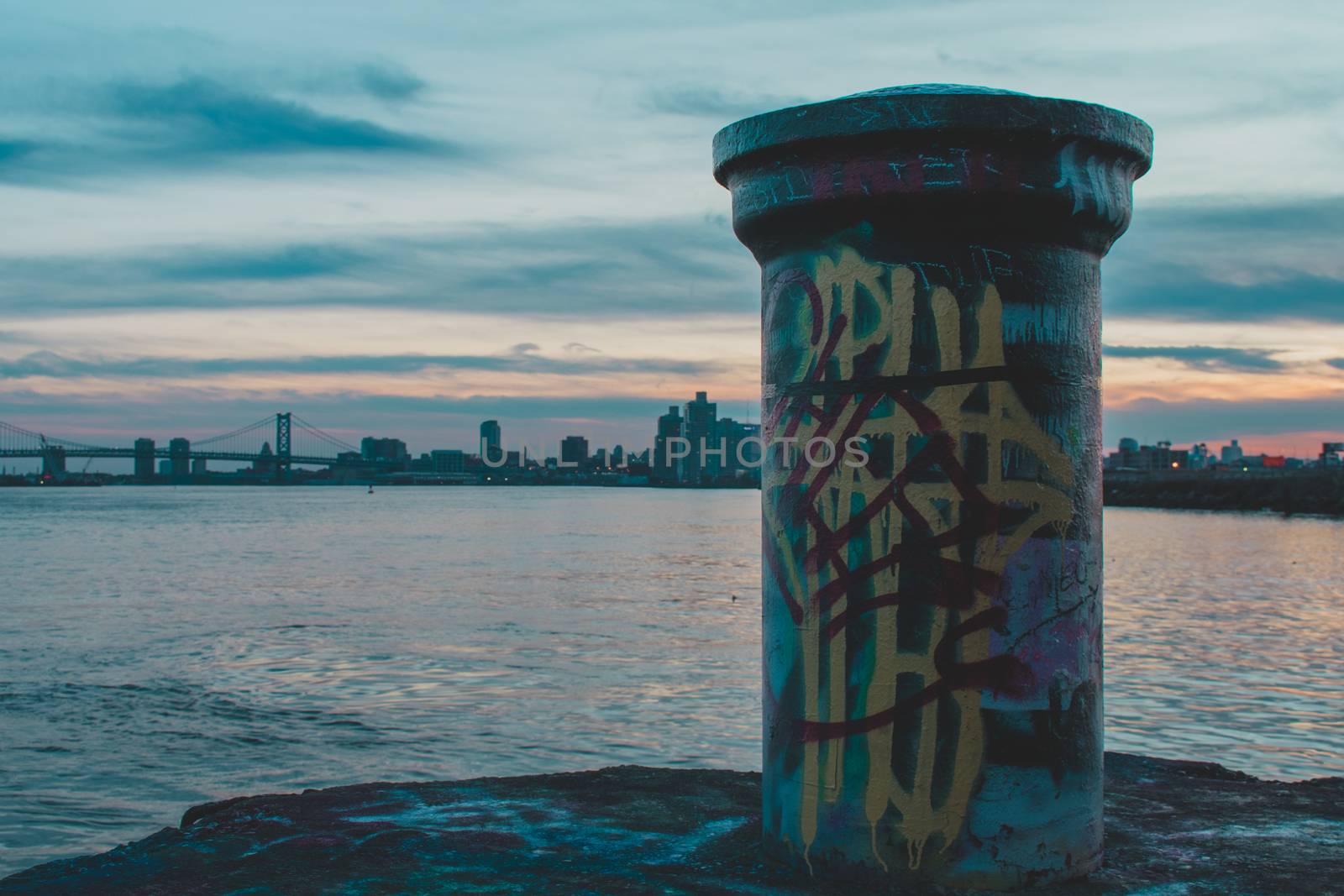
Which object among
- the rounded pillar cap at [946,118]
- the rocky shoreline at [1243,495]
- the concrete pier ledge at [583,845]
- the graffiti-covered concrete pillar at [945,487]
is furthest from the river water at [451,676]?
the rocky shoreline at [1243,495]

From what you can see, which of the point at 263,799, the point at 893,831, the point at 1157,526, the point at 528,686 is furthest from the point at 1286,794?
the point at 1157,526

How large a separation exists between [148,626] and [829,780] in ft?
64.9

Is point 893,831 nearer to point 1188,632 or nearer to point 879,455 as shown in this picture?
point 879,455

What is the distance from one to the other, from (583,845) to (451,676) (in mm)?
11384

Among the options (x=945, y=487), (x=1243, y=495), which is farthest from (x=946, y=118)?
(x=1243, y=495)

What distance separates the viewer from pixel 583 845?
3518 millimetres

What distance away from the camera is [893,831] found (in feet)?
9.84

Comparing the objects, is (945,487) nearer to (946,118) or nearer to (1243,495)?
(946,118)

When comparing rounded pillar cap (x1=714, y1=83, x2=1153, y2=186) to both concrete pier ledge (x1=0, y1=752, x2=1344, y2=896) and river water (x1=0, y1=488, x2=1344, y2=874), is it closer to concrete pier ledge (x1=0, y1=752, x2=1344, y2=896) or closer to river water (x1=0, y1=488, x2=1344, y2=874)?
concrete pier ledge (x1=0, y1=752, x2=1344, y2=896)

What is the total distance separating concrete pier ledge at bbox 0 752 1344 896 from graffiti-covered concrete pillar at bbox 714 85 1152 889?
0.23 meters

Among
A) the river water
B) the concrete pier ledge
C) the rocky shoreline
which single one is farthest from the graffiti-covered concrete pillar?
the rocky shoreline

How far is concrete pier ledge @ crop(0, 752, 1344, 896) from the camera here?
3088 millimetres

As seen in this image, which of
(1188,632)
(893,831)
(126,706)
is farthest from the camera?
(1188,632)

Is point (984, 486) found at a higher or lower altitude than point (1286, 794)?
higher
